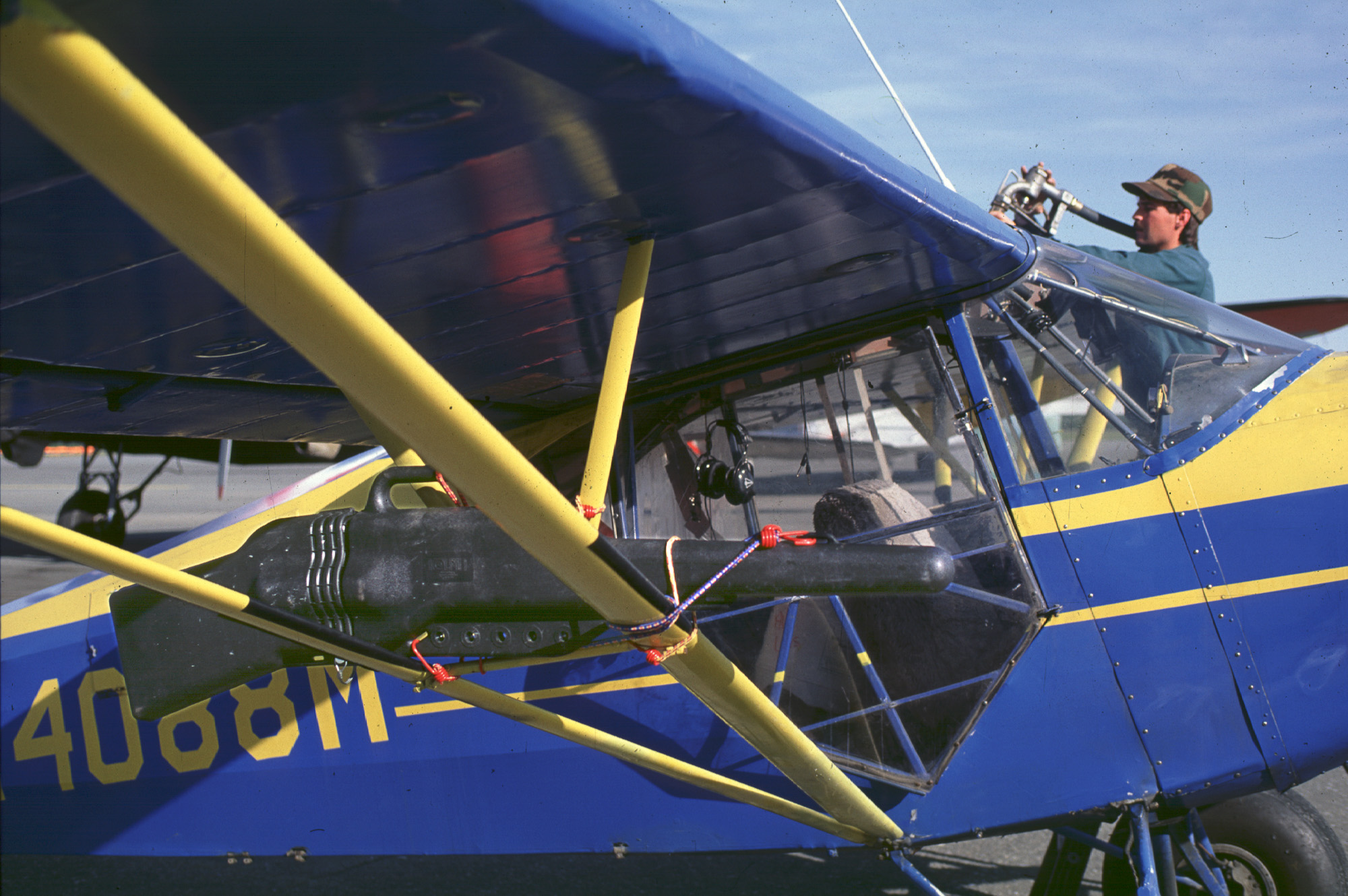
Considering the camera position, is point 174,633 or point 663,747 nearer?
point 174,633

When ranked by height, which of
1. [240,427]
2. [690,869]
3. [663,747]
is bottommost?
[690,869]

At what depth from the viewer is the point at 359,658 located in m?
1.91

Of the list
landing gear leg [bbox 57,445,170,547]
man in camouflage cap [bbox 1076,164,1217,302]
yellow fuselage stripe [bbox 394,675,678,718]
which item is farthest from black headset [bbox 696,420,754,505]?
landing gear leg [bbox 57,445,170,547]

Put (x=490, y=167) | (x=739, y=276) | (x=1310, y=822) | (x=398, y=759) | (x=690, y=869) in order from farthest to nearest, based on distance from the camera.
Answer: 1. (x=690, y=869)
2. (x=398, y=759)
3. (x=1310, y=822)
4. (x=739, y=276)
5. (x=490, y=167)

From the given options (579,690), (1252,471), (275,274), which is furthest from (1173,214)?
(275,274)

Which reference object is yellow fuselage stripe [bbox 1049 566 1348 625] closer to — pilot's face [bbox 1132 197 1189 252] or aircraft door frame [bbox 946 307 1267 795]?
aircraft door frame [bbox 946 307 1267 795]

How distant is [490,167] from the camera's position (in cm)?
134

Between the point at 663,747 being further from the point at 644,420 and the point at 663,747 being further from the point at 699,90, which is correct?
the point at 699,90

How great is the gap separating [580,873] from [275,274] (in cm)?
352

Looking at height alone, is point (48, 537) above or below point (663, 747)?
above

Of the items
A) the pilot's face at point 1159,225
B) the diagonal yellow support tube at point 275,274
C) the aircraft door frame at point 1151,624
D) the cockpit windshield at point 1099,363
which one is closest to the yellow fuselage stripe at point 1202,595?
the aircraft door frame at point 1151,624

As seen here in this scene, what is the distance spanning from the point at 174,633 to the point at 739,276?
1.49 meters

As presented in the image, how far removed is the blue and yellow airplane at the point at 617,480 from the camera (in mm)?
1082

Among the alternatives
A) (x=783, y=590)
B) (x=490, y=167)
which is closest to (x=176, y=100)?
(x=490, y=167)
